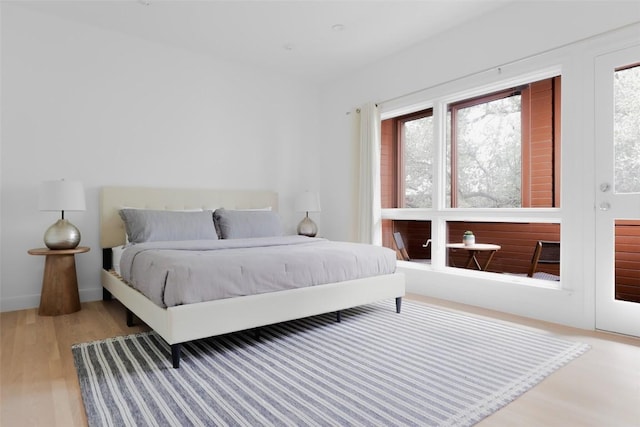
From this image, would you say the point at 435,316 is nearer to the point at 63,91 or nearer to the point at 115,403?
the point at 115,403

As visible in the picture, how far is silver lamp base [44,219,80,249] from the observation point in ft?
10.1

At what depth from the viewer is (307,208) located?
470 centimetres

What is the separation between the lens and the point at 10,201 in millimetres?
3225

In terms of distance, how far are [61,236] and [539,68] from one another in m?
4.19

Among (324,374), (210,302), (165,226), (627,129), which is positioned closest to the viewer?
(324,374)

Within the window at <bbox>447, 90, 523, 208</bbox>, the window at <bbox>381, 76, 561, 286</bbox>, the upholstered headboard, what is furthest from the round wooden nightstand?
the window at <bbox>447, 90, 523, 208</bbox>

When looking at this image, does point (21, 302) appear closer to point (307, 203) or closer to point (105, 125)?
point (105, 125)

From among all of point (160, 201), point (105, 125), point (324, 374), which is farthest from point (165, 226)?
point (324, 374)

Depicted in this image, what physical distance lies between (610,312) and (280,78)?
14.1ft

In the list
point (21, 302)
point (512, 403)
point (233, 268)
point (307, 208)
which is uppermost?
point (307, 208)

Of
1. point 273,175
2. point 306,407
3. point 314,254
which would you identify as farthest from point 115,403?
point 273,175

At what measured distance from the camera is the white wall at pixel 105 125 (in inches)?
128

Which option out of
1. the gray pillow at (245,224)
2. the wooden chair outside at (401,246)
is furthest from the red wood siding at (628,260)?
the gray pillow at (245,224)

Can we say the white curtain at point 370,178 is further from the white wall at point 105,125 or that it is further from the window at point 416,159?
the white wall at point 105,125
